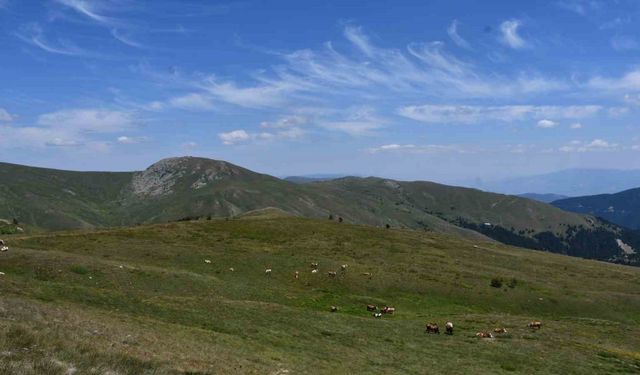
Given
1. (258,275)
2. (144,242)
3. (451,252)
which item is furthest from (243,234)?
(451,252)

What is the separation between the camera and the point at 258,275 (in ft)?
211

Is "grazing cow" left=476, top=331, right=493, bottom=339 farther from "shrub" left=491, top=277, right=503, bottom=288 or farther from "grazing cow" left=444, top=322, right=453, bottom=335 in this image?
"shrub" left=491, top=277, right=503, bottom=288

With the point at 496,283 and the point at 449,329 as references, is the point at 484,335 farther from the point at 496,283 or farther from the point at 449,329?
the point at 496,283

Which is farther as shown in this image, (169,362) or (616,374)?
(616,374)

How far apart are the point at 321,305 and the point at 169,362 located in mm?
31058

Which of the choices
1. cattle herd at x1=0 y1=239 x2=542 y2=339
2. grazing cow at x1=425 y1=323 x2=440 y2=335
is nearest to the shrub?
cattle herd at x1=0 y1=239 x2=542 y2=339

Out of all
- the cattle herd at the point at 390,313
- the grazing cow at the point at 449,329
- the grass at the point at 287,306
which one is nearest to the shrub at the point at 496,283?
the grass at the point at 287,306

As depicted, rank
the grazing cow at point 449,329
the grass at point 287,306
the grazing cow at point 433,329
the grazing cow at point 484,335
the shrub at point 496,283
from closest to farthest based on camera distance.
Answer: the grass at point 287,306
the grazing cow at point 484,335
the grazing cow at point 433,329
the grazing cow at point 449,329
the shrub at point 496,283

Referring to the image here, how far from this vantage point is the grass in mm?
25547

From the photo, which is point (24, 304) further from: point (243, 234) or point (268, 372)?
point (243, 234)

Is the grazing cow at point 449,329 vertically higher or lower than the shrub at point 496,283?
lower

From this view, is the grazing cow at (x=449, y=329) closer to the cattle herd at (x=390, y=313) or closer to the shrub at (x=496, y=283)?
the cattle herd at (x=390, y=313)

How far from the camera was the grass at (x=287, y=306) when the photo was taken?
2555cm

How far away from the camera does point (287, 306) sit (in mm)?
46844
